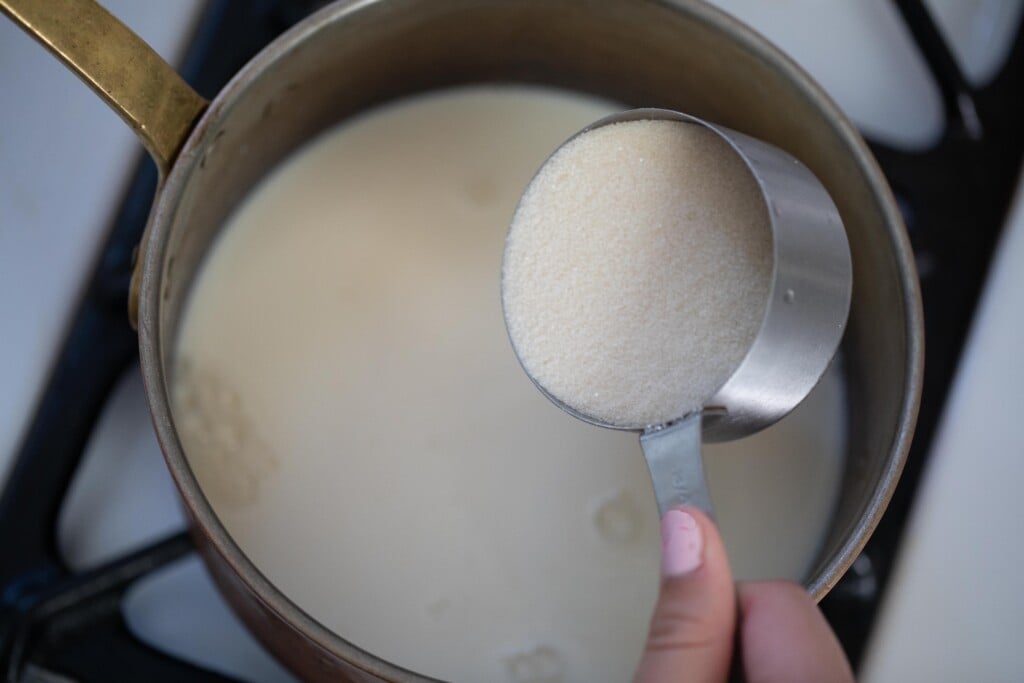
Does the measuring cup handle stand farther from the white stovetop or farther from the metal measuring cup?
the white stovetop

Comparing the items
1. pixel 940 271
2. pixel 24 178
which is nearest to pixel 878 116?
pixel 940 271

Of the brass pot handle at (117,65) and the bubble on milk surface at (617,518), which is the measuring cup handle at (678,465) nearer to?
the bubble on milk surface at (617,518)

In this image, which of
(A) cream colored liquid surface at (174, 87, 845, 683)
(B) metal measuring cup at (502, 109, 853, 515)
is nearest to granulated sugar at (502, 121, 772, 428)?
(B) metal measuring cup at (502, 109, 853, 515)

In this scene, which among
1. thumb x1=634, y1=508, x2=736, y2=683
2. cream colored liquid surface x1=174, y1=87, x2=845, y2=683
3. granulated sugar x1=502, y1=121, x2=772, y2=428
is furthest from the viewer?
cream colored liquid surface x1=174, y1=87, x2=845, y2=683

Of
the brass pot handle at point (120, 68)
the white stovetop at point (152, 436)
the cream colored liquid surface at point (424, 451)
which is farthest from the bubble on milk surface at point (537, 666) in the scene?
the brass pot handle at point (120, 68)

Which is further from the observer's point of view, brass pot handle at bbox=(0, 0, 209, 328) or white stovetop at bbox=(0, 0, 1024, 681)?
white stovetop at bbox=(0, 0, 1024, 681)

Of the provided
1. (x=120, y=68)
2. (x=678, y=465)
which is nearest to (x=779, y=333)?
(x=678, y=465)

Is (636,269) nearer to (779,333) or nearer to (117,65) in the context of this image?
(779,333)
